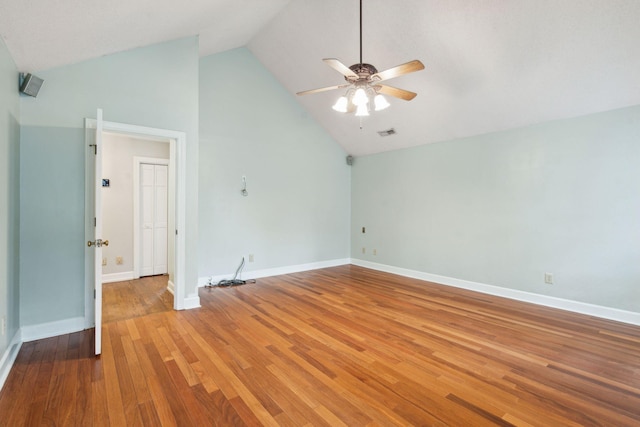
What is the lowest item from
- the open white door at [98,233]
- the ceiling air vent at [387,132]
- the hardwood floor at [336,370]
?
the hardwood floor at [336,370]

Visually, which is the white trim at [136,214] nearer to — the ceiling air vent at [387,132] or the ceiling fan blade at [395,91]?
the ceiling air vent at [387,132]

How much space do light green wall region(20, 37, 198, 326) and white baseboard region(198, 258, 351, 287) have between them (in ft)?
6.16

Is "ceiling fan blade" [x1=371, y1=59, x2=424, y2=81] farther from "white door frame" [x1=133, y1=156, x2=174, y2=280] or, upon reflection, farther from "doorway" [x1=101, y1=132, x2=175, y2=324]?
"white door frame" [x1=133, y1=156, x2=174, y2=280]

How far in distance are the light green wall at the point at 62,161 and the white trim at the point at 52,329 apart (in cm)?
5

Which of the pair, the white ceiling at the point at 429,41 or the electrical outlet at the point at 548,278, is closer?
the white ceiling at the point at 429,41

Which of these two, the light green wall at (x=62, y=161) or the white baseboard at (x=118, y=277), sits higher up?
the light green wall at (x=62, y=161)

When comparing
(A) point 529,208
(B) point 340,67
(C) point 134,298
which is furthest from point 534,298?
(C) point 134,298

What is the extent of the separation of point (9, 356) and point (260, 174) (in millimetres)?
3746

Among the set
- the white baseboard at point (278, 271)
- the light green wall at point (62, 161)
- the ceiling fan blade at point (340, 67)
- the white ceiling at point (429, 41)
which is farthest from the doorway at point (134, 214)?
the ceiling fan blade at point (340, 67)

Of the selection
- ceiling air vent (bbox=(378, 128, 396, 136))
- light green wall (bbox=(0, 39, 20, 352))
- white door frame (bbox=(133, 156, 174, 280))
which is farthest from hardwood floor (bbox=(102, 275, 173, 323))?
ceiling air vent (bbox=(378, 128, 396, 136))

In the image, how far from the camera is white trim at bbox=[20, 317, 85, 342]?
2789mm

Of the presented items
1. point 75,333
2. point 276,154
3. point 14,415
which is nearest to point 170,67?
point 276,154

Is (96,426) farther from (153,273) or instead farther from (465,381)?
(153,273)

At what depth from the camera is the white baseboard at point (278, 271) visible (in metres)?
4.78
